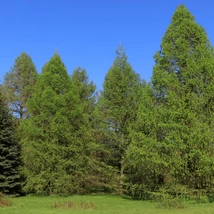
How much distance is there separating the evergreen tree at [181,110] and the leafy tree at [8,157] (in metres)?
11.1

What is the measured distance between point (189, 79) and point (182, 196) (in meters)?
6.97

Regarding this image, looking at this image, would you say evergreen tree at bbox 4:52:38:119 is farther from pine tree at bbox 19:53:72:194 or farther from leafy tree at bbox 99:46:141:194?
leafy tree at bbox 99:46:141:194

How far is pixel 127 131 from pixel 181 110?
815cm

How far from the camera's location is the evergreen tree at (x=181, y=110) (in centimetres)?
1595

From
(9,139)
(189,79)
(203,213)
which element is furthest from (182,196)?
(9,139)

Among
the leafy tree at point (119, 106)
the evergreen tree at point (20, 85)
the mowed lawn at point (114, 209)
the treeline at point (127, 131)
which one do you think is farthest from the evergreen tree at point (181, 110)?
the evergreen tree at point (20, 85)

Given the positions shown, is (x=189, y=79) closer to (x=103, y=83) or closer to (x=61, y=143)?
(x=103, y=83)

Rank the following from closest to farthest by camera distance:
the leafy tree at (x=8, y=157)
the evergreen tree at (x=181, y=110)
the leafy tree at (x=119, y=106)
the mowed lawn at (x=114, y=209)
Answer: the mowed lawn at (x=114, y=209)
the evergreen tree at (x=181, y=110)
the leafy tree at (x=8, y=157)
the leafy tree at (x=119, y=106)

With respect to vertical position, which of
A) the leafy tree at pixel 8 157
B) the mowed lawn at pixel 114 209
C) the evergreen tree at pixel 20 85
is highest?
the evergreen tree at pixel 20 85

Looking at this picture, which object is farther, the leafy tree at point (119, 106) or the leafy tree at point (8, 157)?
the leafy tree at point (119, 106)

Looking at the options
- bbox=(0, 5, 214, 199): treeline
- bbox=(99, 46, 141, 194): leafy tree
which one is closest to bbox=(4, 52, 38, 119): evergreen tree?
bbox=(0, 5, 214, 199): treeline

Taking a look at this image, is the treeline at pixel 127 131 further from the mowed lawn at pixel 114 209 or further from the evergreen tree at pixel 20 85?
the evergreen tree at pixel 20 85

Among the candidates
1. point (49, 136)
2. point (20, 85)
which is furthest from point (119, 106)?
point (20, 85)

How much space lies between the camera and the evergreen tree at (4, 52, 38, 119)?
111 feet
